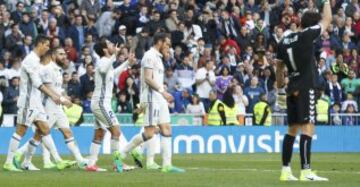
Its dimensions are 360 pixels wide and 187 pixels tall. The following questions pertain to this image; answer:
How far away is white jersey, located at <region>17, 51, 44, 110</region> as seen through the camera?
2131cm

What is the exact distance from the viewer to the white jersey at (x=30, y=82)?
69.9 ft

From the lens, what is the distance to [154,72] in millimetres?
21344

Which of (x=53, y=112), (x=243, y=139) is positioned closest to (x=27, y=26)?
(x=243, y=139)

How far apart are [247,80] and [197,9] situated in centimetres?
432

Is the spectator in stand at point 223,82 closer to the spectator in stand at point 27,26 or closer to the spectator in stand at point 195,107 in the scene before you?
the spectator in stand at point 195,107

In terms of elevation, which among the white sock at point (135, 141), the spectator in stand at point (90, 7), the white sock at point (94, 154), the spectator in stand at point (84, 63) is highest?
the spectator in stand at point (90, 7)

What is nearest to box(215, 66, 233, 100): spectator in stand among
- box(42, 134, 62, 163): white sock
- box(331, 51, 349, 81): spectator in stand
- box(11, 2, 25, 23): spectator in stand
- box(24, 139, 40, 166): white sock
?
box(331, 51, 349, 81): spectator in stand

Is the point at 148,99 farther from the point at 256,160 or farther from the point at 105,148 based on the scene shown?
the point at 105,148

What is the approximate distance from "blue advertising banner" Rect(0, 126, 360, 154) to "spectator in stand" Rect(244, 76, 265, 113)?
5.84 feet

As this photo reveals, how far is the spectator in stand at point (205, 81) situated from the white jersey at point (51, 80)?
44.2 ft

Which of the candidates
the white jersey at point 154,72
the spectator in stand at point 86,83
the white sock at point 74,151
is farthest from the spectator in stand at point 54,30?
the white jersey at point 154,72

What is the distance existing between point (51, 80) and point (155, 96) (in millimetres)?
2280

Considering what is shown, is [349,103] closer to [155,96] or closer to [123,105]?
[123,105]

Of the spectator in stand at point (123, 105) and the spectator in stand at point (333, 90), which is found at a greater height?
Answer: the spectator in stand at point (333, 90)
